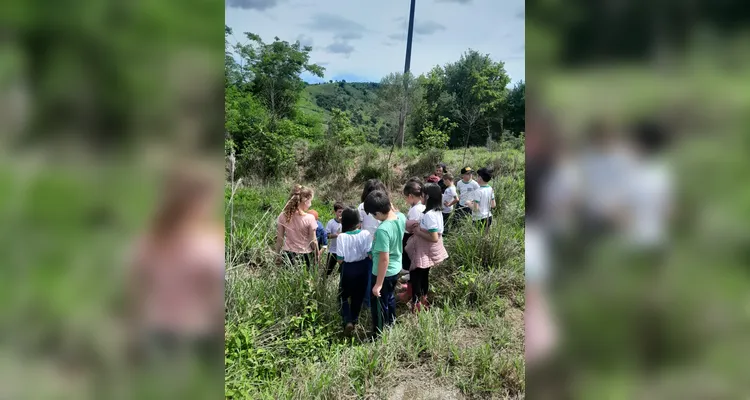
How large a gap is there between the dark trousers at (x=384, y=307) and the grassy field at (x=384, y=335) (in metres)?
0.16

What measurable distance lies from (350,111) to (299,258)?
58.4 ft

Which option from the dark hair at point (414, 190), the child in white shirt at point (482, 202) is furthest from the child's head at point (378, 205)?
the child in white shirt at point (482, 202)

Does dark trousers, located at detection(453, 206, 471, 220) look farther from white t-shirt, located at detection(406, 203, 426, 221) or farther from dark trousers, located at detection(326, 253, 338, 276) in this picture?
dark trousers, located at detection(326, 253, 338, 276)

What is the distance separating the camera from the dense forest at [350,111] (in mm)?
16578

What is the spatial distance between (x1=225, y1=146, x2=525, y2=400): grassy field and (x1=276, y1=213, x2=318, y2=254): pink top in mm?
302

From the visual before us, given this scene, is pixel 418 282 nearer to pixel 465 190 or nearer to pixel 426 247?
pixel 426 247
